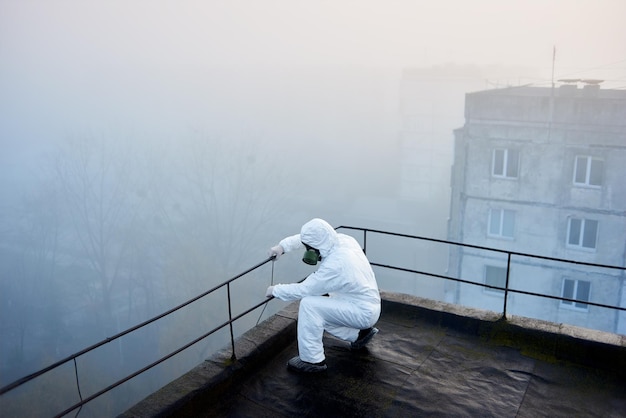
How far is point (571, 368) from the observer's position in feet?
14.6

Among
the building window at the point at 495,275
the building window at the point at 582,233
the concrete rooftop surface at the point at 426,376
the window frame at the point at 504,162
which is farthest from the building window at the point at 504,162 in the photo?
the concrete rooftop surface at the point at 426,376

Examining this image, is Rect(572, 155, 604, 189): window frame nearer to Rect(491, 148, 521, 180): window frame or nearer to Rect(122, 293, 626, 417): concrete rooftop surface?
Rect(491, 148, 521, 180): window frame

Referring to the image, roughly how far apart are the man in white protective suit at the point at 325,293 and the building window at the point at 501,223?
1848 cm

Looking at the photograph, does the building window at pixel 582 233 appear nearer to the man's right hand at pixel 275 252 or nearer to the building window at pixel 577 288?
the building window at pixel 577 288

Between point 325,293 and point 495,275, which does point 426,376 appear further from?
point 495,275

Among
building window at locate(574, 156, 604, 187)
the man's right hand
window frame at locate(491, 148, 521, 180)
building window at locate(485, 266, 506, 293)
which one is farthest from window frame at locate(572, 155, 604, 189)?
the man's right hand

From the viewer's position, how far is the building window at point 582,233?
2069 centimetres

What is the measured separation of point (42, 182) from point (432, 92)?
27.1 meters

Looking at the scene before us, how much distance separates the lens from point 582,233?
2091 cm

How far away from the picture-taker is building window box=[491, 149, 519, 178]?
808 inches

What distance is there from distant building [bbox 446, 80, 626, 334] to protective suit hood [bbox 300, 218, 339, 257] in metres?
17.1

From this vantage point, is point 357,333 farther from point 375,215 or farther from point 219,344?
point 375,215

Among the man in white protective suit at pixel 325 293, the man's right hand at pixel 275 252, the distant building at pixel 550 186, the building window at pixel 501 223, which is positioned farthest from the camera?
the building window at pixel 501 223

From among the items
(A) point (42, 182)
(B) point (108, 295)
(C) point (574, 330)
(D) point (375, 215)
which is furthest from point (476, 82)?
(C) point (574, 330)
